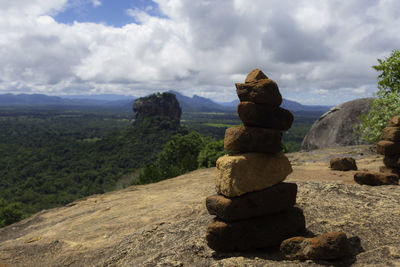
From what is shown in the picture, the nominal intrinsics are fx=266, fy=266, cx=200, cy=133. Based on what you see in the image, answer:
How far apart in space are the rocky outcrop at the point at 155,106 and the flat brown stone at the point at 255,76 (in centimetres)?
13151

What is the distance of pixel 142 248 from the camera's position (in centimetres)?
910

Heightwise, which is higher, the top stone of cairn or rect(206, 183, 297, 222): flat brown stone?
the top stone of cairn

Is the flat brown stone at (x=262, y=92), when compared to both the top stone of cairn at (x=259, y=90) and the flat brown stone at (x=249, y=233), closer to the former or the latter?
the top stone of cairn at (x=259, y=90)

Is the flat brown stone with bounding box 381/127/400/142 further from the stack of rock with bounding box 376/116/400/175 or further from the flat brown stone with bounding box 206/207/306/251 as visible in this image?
the flat brown stone with bounding box 206/207/306/251

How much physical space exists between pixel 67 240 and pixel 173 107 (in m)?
146

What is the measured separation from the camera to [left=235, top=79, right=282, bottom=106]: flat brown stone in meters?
7.79

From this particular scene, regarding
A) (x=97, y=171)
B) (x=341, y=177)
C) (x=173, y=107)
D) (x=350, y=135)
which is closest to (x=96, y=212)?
(x=341, y=177)

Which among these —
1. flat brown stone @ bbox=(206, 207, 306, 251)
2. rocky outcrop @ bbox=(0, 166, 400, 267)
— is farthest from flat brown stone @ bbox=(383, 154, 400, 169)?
flat brown stone @ bbox=(206, 207, 306, 251)

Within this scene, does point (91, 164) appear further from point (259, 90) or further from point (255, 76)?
point (259, 90)

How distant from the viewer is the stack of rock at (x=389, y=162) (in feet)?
38.3

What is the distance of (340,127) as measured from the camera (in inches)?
1236

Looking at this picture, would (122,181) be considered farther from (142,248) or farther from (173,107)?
(173,107)

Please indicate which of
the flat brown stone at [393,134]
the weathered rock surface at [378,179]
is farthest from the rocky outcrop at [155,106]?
the weathered rock surface at [378,179]

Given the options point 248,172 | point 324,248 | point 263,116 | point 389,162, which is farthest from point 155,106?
point 324,248
